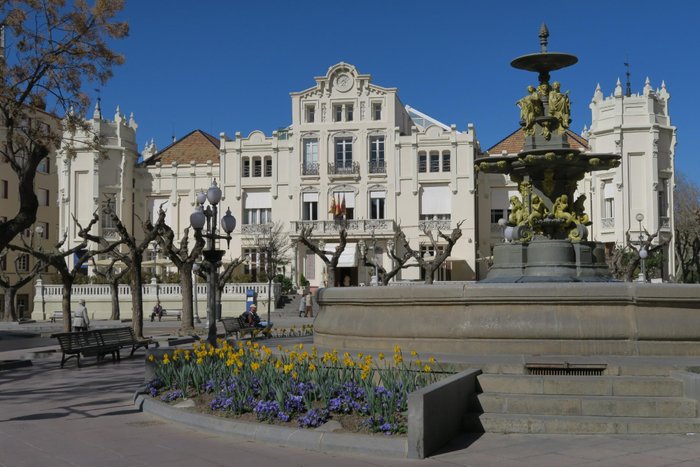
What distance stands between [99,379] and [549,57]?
10.6 meters

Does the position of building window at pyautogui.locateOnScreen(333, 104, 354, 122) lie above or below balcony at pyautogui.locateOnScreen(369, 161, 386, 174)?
above

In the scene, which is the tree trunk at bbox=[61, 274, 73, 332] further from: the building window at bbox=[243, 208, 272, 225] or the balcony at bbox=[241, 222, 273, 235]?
the building window at bbox=[243, 208, 272, 225]

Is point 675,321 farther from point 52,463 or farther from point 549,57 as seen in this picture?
point 52,463

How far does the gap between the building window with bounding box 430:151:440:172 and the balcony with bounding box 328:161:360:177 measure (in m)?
5.51

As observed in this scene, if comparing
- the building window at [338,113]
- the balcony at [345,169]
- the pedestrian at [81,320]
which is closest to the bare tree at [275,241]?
the balcony at [345,169]

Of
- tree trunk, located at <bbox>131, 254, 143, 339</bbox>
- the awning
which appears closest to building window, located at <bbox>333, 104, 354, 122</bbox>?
the awning

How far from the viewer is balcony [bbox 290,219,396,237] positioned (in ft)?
189

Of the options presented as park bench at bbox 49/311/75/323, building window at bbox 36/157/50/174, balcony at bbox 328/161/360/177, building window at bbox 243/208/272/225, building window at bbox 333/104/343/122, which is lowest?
park bench at bbox 49/311/75/323

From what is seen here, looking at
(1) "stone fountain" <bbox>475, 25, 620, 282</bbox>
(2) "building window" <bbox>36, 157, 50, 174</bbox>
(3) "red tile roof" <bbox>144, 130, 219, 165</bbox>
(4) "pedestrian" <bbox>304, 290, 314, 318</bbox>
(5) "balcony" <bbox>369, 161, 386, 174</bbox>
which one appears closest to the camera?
(1) "stone fountain" <bbox>475, 25, 620, 282</bbox>

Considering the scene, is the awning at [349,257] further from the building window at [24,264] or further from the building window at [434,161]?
the building window at [24,264]

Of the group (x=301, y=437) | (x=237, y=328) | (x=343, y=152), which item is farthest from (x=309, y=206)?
(x=301, y=437)

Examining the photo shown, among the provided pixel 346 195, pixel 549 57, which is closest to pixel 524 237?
pixel 549 57

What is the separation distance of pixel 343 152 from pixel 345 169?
141 centimetres

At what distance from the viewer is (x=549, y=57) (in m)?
15.1
